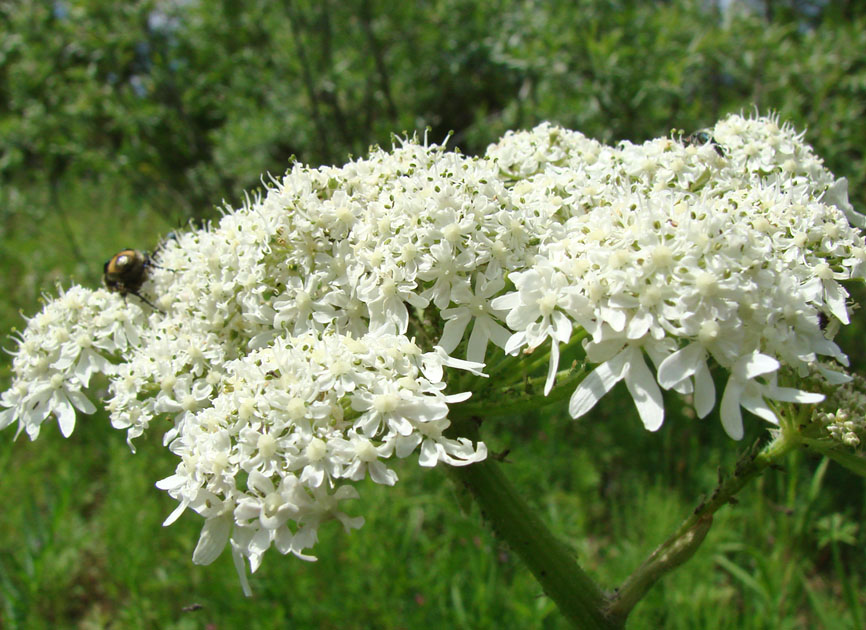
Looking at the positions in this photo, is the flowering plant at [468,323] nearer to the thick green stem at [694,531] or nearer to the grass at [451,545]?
the thick green stem at [694,531]

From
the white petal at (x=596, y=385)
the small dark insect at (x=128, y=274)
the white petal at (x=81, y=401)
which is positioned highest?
the small dark insect at (x=128, y=274)

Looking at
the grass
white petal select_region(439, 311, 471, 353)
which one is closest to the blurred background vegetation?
the grass

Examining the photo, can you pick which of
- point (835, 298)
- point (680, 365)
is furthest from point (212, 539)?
point (835, 298)

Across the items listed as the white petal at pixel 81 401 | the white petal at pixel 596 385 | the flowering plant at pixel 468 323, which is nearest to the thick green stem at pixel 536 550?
the flowering plant at pixel 468 323

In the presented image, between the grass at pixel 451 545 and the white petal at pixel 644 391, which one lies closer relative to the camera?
the white petal at pixel 644 391

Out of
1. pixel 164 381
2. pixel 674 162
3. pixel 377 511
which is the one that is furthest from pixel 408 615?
pixel 674 162

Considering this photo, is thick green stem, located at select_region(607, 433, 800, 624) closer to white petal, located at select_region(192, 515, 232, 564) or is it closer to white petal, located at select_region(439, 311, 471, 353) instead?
white petal, located at select_region(439, 311, 471, 353)
